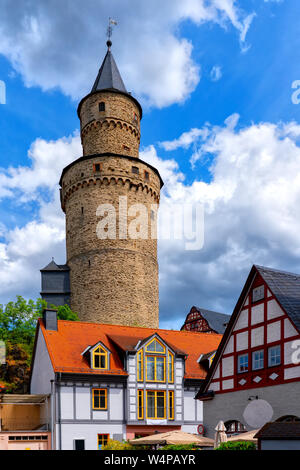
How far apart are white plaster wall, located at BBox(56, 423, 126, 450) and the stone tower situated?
2146cm

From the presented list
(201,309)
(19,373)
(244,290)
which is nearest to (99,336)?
(19,373)

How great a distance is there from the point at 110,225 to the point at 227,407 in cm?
3224

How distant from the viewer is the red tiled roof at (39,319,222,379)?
104 ft

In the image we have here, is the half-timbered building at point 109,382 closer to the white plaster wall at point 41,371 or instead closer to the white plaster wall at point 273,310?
the white plaster wall at point 41,371

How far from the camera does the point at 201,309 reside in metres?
72.6

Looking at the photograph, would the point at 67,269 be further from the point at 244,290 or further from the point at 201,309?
the point at 244,290

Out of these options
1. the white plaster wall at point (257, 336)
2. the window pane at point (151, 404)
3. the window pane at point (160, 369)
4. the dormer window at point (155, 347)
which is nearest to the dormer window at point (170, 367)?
the window pane at point (160, 369)

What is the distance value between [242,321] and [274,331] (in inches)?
92.1

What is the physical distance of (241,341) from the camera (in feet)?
79.3

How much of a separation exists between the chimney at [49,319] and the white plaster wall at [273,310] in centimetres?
1619

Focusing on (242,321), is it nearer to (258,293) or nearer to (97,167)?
(258,293)

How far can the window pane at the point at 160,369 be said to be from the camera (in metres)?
33.7

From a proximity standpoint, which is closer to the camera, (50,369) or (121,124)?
(50,369)

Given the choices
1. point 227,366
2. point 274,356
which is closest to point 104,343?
point 227,366
